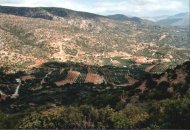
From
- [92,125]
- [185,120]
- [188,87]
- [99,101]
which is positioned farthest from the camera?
[99,101]

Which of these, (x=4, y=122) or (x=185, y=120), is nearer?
(x=185, y=120)

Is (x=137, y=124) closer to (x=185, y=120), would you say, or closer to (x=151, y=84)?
(x=185, y=120)

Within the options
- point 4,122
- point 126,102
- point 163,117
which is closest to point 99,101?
point 126,102

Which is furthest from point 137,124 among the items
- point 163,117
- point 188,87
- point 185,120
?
point 188,87

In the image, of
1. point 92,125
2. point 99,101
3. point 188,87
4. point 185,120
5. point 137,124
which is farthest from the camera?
point 99,101

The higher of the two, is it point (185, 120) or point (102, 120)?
point (185, 120)

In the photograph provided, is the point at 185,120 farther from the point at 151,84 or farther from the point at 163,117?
the point at 151,84

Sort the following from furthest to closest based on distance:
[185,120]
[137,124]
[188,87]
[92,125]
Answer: [188,87] → [92,125] → [137,124] → [185,120]

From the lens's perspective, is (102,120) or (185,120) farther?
(102,120)

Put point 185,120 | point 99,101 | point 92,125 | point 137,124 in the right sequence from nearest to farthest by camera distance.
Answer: point 185,120 → point 137,124 → point 92,125 → point 99,101
